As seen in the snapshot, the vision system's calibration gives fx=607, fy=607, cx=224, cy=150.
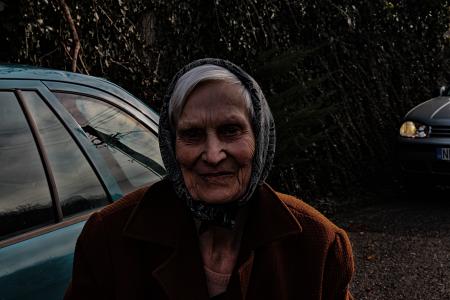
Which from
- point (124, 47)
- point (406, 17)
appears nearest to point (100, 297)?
point (124, 47)

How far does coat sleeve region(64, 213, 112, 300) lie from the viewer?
1510 millimetres

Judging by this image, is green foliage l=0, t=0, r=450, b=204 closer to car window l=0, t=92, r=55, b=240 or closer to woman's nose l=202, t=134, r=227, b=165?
car window l=0, t=92, r=55, b=240

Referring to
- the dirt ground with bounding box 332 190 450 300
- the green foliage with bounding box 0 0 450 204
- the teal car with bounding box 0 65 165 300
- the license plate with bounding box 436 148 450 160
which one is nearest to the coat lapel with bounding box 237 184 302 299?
the teal car with bounding box 0 65 165 300

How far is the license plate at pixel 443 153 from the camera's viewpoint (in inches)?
267

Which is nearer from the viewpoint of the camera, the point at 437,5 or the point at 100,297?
the point at 100,297

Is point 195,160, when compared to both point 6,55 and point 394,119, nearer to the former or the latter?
point 6,55

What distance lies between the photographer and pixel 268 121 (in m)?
1.57

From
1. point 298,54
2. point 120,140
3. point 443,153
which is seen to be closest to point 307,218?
point 120,140

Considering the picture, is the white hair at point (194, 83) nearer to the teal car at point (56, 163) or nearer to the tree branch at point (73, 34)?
the teal car at point (56, 163)

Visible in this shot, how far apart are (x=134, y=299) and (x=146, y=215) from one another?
207 mm

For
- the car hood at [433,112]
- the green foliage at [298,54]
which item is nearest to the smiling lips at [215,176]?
the green foliage at [298,54]

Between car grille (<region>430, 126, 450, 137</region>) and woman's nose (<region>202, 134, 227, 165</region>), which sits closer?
woman's nose (<region>202, 134, 227, 165</region>)

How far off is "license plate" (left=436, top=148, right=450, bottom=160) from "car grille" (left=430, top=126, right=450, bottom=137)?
0.17 m

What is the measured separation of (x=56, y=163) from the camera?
220 cm
